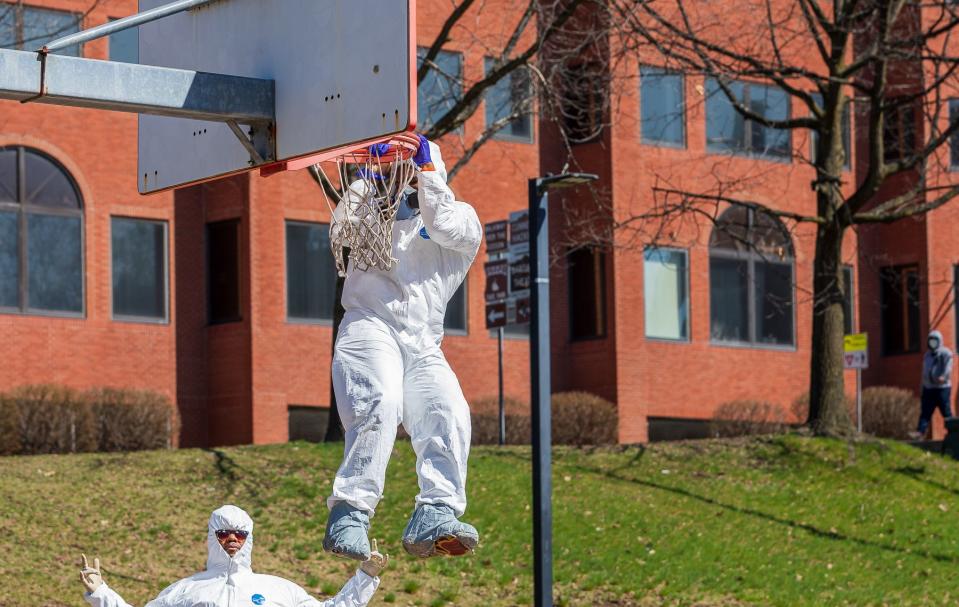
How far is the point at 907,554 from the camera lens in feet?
62.7

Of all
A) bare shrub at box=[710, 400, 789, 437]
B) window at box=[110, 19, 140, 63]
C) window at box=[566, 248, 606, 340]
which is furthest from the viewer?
window at box=[566, 248, 606, 340]

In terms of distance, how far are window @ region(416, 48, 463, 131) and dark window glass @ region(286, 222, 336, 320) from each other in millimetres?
3009

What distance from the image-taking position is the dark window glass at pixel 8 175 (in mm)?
24781

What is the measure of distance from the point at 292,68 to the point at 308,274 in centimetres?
1930

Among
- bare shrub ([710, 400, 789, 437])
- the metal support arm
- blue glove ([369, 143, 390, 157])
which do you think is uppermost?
the metal support arm

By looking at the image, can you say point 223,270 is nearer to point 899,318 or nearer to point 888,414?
point 888,414

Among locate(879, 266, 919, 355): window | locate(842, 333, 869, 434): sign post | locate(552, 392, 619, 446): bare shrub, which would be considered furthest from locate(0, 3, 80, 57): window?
locate(879, 266, 919, 355): window

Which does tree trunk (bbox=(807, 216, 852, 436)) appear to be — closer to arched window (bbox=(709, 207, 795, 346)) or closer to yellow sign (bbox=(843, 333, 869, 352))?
yellow sign (bbox=(843, 333, 869, 352))

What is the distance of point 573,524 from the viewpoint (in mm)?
18500

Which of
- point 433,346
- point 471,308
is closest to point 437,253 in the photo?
point 433,346

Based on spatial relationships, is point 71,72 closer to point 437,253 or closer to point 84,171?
point 437,253

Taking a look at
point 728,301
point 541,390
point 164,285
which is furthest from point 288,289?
point 541,390

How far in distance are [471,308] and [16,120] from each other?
7.45m

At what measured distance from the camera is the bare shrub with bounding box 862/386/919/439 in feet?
98.8
